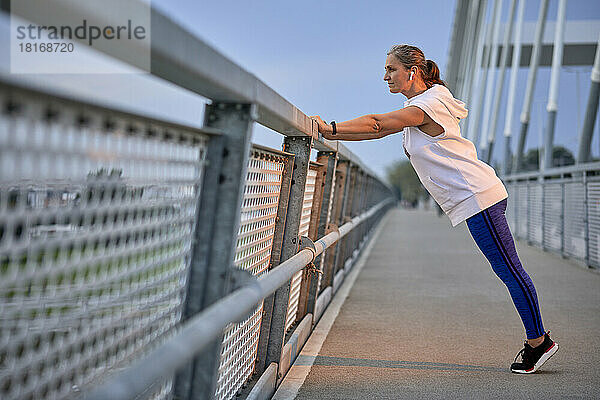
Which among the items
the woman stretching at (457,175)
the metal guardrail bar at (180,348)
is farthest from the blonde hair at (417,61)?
the metal guardrail bar at (180,348)

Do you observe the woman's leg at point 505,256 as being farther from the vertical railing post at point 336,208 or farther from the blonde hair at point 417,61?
the vertical railing post at point 336,208

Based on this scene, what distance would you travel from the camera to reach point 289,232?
11.9ft

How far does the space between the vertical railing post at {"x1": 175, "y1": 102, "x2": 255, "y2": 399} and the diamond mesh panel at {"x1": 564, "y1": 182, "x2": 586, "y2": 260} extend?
8680 mm

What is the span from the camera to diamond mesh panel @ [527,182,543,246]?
13062 mm

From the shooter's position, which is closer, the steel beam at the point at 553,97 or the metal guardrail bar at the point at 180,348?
the metal guardrail bar at the point at 180,348

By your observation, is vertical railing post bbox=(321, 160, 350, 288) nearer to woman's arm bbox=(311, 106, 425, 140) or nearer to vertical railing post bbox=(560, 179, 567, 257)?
woman's arm bbox=(311, 106, 425, 140)

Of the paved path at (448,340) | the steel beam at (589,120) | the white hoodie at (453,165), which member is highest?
the steel beam at (589,120)

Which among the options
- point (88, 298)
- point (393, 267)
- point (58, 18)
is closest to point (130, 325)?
point (88, 298)

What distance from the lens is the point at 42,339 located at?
140 cm

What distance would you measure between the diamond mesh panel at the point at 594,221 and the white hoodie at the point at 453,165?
5.93m

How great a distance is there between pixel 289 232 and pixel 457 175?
1.06 m

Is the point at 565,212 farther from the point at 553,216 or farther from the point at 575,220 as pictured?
the point at 553,216

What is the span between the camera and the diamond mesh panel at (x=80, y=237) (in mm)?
1252

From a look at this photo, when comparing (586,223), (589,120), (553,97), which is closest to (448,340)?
(586,223)
